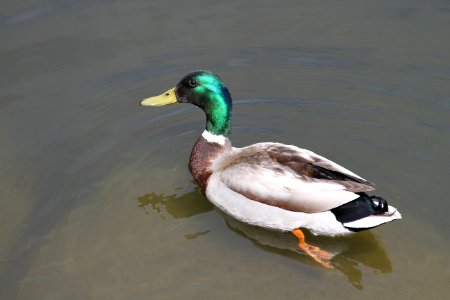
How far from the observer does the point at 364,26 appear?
9297 mm

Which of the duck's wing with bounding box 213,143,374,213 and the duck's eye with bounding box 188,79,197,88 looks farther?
the duck's eye with bounding box 188,79,197,88

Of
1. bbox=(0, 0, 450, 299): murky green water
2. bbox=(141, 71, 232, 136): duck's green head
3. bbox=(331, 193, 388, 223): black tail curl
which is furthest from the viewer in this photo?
bbox=(141, 71, 232, 136): duck's green head

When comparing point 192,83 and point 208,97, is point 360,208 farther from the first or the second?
point 192,83

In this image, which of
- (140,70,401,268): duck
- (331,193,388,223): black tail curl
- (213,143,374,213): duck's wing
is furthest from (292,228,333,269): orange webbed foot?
(331,193,388,223): black tail curl

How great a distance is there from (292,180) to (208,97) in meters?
1.40

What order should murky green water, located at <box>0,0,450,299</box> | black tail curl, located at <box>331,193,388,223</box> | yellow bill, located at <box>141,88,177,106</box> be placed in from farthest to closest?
yellow bill, located at <box>141,88,177,106</box> → murky green water, located at <box>0,0,450,299</box> → black tail curl, located at <box>331,193,388,223</box>

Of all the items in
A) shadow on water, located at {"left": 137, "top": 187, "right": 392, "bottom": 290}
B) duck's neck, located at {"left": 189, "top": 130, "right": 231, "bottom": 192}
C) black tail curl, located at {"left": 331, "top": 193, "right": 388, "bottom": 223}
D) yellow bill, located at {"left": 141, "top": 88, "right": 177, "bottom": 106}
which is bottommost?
shadow on water, located at {"left": 137, "top": 187, "right": 392, "bottom": 290}

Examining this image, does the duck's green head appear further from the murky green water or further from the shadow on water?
the shadow on water

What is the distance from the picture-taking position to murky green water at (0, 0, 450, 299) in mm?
6219

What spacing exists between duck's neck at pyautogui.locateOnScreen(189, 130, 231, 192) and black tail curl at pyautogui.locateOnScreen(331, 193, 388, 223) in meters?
1.52

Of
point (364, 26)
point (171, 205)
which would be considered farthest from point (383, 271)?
Answer: point (364, 26)

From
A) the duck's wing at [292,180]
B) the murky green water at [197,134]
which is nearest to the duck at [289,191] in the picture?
the duck's wing at [292,180]

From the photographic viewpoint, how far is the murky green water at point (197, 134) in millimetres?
6219

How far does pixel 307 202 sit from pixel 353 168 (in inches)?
49.3
